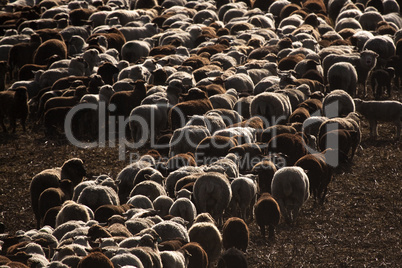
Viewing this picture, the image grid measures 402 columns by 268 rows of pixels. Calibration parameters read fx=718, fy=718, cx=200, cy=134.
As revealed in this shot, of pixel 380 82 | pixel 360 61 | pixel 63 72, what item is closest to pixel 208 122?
pixel 380 82

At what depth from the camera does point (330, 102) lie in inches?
757

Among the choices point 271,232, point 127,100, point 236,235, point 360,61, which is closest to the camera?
point 236,235

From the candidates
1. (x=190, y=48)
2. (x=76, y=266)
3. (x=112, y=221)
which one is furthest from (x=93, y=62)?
(x=76, y=266)

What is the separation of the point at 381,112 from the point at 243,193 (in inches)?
250

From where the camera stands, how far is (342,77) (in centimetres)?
2120

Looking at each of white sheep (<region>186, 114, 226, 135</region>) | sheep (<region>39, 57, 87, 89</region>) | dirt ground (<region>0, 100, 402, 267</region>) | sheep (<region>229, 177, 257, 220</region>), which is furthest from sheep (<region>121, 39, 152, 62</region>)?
sheep (<region>229, 177, 257, 220</region>)

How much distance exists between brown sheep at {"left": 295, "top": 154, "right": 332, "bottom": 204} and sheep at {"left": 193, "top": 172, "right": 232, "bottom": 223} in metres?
2.17

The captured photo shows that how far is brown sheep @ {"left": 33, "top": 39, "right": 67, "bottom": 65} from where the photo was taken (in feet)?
85.3

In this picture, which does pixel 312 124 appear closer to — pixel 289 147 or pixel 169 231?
pixel 289 147

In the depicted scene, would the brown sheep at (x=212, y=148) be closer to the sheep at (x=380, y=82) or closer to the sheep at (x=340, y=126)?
the sheep at (x=340, y=126)

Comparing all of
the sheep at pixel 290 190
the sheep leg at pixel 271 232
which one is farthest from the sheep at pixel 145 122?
the sheep leg at pixel 271 232

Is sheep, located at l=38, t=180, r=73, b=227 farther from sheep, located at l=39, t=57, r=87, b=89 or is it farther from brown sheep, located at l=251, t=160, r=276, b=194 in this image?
sheep, located at l=39, t=57, r=87, b=89

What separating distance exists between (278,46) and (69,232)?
15.9m

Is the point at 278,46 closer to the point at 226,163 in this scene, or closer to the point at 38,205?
the point at 226,163
